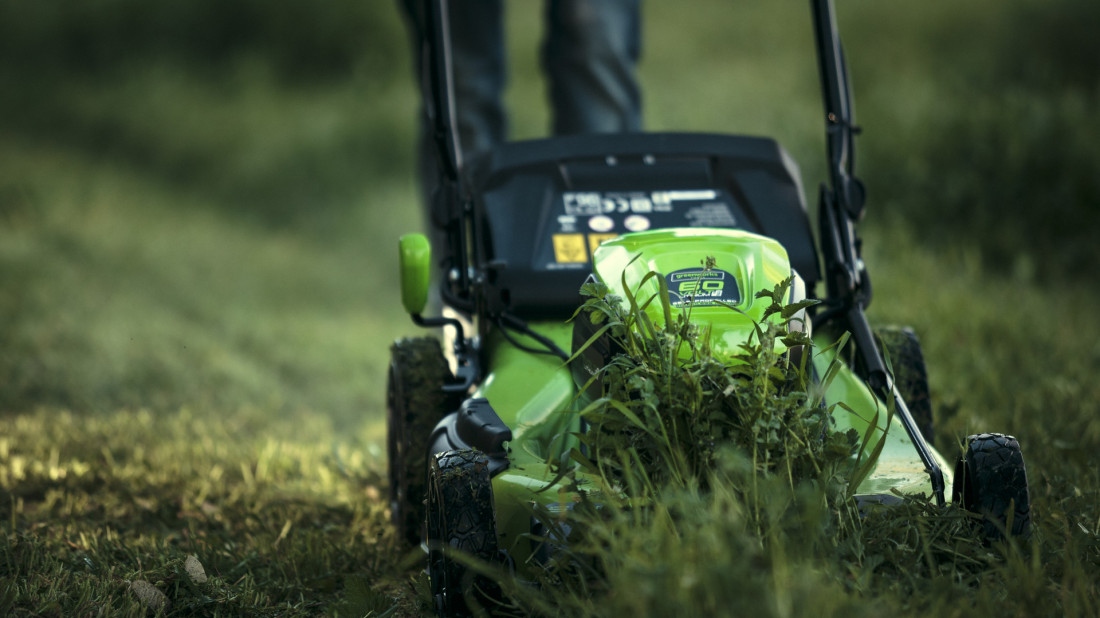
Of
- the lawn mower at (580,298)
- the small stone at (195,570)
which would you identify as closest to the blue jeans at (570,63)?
the lawn mower at (580,298)

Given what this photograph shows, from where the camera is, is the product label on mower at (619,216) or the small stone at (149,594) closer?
the small stone at (149,594)

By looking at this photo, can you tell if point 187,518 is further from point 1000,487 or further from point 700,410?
point 1000,487

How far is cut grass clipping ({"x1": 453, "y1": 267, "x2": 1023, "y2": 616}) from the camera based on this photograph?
1448 millimetres

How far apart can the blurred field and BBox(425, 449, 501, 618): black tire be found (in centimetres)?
27

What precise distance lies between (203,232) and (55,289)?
167cm

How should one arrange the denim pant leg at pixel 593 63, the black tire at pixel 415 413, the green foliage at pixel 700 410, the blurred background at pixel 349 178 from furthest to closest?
the blurred background at pixel 349 178, the denim pant leg at pixel 593 63, the black tire at pixel 415 413, the green foliage at pixel 700 410

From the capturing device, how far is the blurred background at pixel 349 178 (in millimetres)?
4043

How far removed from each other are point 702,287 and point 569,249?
1.88 ft

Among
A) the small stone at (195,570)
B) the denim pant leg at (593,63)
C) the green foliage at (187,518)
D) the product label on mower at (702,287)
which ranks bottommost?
the green foliage at (187,518)

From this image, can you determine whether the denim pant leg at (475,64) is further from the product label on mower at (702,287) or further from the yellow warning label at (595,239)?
the product label on mower at (702,287)

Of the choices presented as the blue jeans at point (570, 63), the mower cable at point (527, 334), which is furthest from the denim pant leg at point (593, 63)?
the mower cable at point (527, 334)

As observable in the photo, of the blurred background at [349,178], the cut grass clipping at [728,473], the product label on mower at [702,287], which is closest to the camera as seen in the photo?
the cut grass clipping at [728,473]

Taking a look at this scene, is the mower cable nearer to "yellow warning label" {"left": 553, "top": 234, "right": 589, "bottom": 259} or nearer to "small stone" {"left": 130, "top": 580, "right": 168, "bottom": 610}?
"yellow warning label" {"left": 553, "top": 234, "right": 589, "bottom": 259}

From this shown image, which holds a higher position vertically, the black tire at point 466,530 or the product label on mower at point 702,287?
the product label on mower at point 702,287
